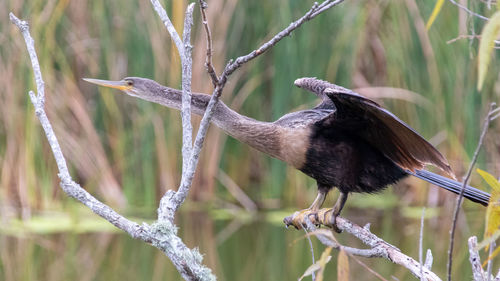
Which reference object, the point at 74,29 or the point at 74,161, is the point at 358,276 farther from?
the point at 74,29

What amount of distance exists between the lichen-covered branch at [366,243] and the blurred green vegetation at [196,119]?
2682 mm

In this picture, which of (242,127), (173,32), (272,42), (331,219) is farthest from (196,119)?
(272,42)

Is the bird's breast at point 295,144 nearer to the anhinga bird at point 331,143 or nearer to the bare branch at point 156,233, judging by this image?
the anhinga bird at point 331,143

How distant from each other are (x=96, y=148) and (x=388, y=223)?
2.46 m

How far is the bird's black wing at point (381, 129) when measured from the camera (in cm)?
269

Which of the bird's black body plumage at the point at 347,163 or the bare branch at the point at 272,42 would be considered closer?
the bare branch at the point at 272,42

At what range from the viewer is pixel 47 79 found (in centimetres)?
603

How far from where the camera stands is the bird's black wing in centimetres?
269

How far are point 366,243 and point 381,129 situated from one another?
2.04 ft

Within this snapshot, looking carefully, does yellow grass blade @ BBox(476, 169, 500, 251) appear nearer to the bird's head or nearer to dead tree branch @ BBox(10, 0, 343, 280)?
dead tree branch @ BBox(10, 0, 343, 280)

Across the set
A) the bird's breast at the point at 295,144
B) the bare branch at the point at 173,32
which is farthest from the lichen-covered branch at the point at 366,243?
the bare branch at the point at 173,32

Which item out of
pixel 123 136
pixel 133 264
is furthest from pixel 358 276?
pixel 123 136

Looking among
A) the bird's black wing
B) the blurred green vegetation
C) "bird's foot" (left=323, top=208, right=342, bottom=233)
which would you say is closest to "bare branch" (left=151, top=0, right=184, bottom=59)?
the bird's black wing

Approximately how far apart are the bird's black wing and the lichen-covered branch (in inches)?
13.6
